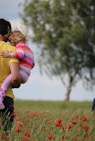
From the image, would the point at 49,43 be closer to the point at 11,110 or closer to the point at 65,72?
the point at 65,72

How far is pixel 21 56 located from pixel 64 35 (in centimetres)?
4146

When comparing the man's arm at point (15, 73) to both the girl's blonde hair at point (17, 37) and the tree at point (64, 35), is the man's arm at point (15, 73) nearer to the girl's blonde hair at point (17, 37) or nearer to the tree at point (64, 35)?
the girl's blonde hair at point (17, 37)

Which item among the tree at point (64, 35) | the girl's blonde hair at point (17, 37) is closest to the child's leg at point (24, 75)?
the girl's blonde hair at point (17, 37)

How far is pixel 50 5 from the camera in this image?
51.3 metres

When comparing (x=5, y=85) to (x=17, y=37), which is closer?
(x=5, y=85)

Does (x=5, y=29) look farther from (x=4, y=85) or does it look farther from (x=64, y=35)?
(x=64, y=35)


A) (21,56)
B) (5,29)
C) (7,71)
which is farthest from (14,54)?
(5,29)

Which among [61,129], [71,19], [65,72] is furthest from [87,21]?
[61,129]

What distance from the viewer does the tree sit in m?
49.5

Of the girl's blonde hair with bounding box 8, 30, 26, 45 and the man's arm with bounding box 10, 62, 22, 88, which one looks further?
the girl's blonde hair with bounding box 8, 30, 26, 45

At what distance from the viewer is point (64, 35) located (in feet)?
159

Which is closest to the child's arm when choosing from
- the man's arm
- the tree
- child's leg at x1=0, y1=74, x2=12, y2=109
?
the man's arm

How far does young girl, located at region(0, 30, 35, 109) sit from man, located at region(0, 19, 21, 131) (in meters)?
0.07

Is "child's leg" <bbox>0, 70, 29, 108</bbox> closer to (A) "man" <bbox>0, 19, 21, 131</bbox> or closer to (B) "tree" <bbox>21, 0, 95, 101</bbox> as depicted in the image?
(A) "man" <bbox>0, 19, 21, 131</bbox>
